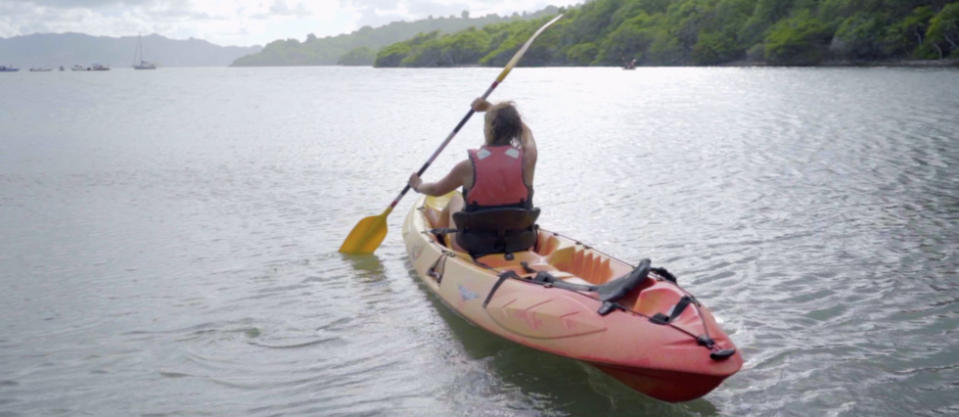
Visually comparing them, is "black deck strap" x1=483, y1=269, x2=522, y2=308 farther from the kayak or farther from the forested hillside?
the forested hillside

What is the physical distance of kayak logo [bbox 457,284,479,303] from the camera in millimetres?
6509

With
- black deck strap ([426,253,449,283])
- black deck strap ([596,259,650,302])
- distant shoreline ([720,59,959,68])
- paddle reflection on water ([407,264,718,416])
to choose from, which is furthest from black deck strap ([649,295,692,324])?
distant shoreline ([720,59,959,68])

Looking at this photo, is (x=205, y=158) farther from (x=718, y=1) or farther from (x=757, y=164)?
(x=718, y=1)

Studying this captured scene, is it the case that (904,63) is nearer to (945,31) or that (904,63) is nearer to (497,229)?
(945,31)

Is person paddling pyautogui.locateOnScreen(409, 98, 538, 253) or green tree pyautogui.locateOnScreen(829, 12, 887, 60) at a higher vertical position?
green tree pyautogui.locateOnScreen(829, 12, 887, 60)

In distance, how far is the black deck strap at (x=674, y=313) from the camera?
195 inches

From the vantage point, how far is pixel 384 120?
28.7 metres

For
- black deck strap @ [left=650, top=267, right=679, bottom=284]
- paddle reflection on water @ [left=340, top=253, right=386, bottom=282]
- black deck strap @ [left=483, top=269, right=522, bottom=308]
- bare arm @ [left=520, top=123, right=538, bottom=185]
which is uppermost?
bare arm @ [left=520, top=123, right=538, bottom=185]

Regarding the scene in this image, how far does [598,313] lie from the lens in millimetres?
5258

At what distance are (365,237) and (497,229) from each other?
3296mm

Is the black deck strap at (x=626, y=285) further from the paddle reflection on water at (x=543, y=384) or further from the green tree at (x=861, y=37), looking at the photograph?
the green tree at (x=861, y=37)

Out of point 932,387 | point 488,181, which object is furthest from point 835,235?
point 488,181

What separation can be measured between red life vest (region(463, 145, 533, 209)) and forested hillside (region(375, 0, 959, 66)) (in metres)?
67.8

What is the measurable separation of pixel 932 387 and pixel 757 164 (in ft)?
35.4
